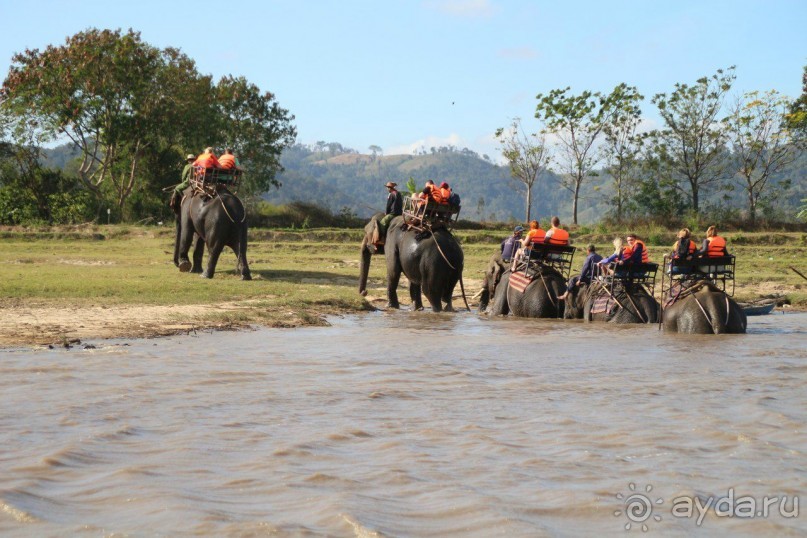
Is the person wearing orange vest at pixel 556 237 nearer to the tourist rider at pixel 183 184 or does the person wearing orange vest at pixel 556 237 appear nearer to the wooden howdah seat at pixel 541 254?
the wooden howdah seat at pixel 541 254

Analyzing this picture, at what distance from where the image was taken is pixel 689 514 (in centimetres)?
488

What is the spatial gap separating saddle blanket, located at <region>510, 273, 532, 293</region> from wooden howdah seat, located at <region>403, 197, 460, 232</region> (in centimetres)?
141

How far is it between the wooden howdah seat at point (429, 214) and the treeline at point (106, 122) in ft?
85.5

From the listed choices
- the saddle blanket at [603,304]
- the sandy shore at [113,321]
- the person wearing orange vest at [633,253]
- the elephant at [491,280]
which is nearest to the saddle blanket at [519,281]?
the elephant at [491,280]

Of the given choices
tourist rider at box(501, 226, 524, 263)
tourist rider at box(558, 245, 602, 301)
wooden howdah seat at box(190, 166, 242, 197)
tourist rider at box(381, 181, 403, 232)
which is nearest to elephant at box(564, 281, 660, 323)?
tourist rider at box(558, 245, 602, 301)

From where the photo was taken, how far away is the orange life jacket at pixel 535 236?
1572 cm

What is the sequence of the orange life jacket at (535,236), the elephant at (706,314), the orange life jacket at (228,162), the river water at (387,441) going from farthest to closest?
1. the orange life jacket at (228,162)
2. the orange life jacket at (535,236)
3. the elephant at (706,314)
4. the river water at (387,441)

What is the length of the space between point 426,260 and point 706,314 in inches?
187

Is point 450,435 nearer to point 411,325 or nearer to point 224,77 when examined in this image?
point 411,325

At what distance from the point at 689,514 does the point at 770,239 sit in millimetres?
31174

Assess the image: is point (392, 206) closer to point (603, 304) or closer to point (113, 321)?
point (603, 304)

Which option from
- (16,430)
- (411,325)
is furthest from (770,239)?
(16,430)

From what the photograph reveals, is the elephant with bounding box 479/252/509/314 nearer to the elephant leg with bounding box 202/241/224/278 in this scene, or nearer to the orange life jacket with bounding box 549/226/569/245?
the orange life jacket with bounding box 549/226/569/245

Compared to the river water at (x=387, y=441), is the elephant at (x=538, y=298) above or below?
above
